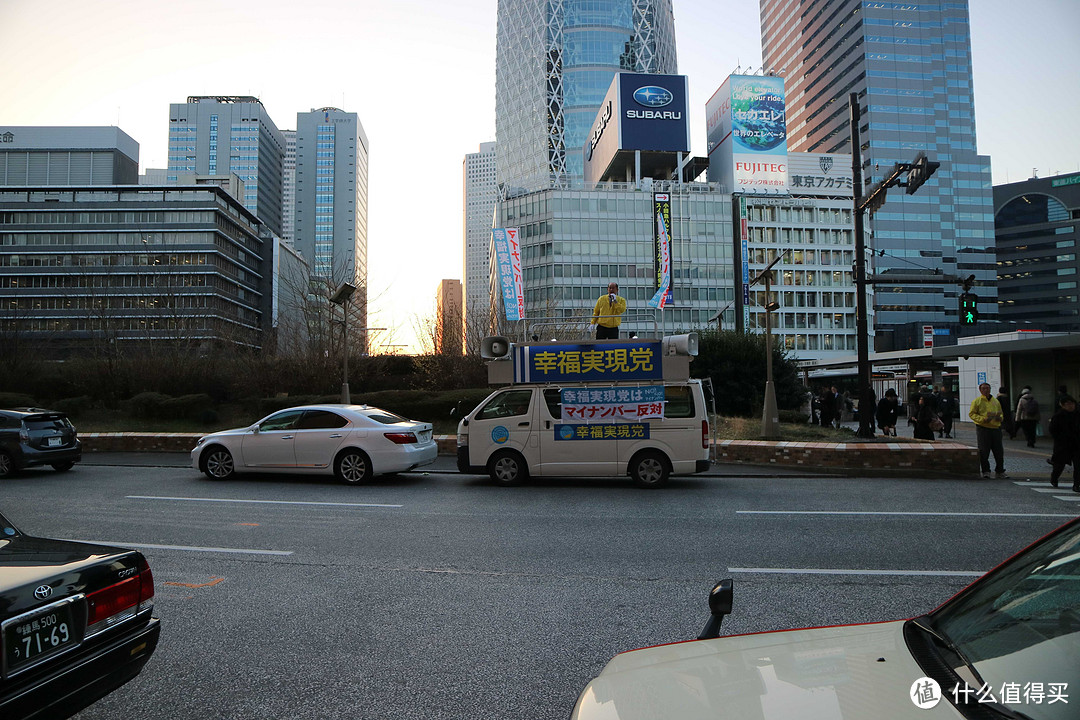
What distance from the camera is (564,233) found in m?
84.1

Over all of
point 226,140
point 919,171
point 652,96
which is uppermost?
point 226,140

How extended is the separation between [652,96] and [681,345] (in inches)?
2772

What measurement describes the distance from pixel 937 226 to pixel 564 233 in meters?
80.7

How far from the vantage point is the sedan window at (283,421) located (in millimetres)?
12859

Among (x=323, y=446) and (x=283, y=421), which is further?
(x=283, y=421)

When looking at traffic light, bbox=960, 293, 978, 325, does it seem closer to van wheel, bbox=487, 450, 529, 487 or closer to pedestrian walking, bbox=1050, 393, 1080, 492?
pedestrian walking, bbox=1050, 393, 1080, 492

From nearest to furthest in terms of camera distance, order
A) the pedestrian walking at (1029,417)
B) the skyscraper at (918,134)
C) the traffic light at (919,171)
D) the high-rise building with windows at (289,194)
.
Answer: the traffic light at (919,171), the pedestrian walking at (1029,417), the skyscraper at (918,134), the high-rise building with windows at (289,194)

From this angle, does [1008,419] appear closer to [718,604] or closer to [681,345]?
[681,345]

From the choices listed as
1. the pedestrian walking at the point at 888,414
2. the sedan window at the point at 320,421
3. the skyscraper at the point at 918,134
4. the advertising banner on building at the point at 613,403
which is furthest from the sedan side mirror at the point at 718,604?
the skyscraper at the point at 918,134

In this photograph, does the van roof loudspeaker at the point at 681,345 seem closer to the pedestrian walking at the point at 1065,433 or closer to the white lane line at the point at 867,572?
the white lane line at the point at 867,572

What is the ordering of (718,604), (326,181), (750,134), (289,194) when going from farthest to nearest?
(289,194) → (326,181) → (750,134) → (718,604)

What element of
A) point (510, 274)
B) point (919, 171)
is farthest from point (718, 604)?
point (510, 274)

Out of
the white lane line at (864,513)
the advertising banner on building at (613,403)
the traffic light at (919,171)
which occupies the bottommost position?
the white lane line at (864,513)

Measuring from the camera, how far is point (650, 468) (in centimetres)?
1181
